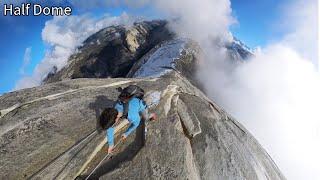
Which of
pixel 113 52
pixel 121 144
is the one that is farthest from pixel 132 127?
pixel 113 52

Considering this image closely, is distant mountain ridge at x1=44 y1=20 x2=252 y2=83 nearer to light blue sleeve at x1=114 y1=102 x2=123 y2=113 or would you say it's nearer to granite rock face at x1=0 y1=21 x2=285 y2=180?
granite rock face at x1=0 y1=21 x2=285 y2=180

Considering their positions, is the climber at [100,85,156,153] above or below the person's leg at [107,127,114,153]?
above

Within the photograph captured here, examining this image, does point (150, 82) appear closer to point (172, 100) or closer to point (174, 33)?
point (172, 100)

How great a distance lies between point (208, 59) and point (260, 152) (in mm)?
21433

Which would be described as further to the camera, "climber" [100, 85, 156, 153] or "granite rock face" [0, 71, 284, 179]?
"climber" [100, 85, 156, 153]

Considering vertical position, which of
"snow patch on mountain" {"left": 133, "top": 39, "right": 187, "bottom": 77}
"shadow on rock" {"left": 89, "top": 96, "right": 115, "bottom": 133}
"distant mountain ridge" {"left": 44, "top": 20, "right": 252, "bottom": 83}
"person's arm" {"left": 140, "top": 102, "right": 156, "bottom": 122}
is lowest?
"person's arm" {"left": 140, "top": 102, "right": 156, "bottom": 122}

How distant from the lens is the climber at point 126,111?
13.0 meters

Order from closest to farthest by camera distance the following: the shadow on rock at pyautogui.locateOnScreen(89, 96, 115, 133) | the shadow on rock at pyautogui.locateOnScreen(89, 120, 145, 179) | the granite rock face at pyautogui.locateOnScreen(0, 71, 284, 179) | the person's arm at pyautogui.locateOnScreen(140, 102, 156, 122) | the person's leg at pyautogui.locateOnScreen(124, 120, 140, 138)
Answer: the granite rock face at pyautogui.locateOnScreen(0, 71, 284, 179), the shadow on rock at pyautogui.locateOnScreen(89, 120, 145, 179), the person's leg at pyautogui.locateOnScreen(124, 120, 140, 138), the person's arm at pyautogui.locateOnScreen(140, 102, 156, 122), the shadow on rock at pyautogui.locateOnScreen(89, 96, 115, 133)

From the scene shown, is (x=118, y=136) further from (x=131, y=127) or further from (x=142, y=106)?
(x=142, y=106)

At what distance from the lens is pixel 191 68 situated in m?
31.7

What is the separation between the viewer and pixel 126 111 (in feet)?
43.8

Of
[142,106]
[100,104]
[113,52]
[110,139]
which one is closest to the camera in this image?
[110,139]

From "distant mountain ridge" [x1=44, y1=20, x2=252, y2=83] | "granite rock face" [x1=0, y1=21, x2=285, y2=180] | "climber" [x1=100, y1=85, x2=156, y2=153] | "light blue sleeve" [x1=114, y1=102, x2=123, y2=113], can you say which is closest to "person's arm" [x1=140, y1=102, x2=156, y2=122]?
"climber" [x1=100, y1=85, x2=156, y2=153]

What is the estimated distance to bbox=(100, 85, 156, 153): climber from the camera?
13.0m
